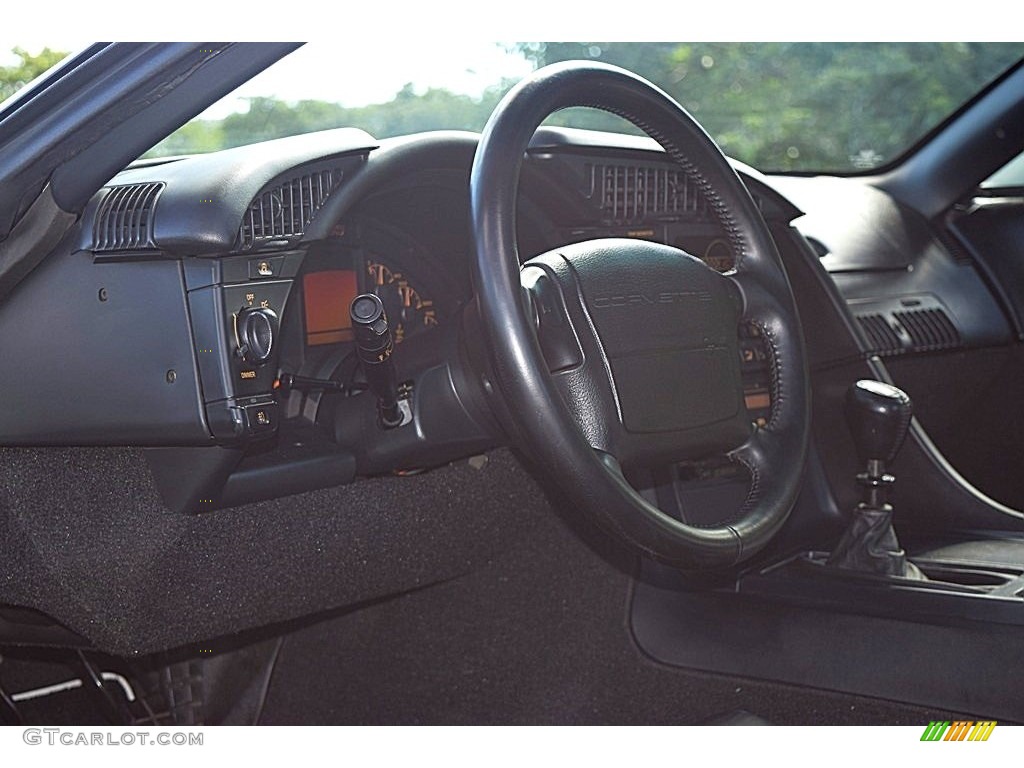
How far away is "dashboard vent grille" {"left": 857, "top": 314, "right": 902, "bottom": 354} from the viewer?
7.48ft

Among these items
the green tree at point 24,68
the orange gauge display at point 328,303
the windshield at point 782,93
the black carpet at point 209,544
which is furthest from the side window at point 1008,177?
the green tree at point 24,68

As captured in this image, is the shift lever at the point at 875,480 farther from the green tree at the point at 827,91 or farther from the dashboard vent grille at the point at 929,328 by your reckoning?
the green tree at the point at 827,91

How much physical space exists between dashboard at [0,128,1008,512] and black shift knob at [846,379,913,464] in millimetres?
176

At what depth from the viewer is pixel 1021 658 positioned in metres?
1.60

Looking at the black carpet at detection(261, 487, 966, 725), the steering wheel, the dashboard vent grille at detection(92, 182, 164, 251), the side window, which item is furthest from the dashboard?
→ the side window

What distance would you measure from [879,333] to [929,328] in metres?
0.17

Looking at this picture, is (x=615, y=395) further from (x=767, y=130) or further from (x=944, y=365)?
(x=767, y=130)

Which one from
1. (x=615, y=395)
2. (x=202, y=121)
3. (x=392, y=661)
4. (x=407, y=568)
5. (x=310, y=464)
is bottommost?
(x=392, y=661)

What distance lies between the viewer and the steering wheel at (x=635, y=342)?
117cm

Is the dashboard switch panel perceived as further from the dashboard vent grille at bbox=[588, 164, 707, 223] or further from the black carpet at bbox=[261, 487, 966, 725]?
the black carpet at bbox=[261, 487, 966, 725]

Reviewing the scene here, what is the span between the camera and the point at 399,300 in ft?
5.69

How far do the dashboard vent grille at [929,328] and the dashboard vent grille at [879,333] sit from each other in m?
0.05

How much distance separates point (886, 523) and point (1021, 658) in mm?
299

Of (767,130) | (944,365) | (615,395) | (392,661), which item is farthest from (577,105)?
(767,130)
